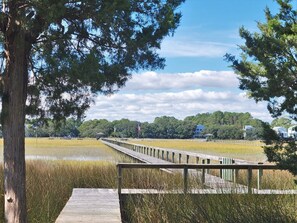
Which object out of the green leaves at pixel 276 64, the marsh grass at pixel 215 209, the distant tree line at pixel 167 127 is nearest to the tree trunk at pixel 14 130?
the marsh grass at pixel 215 209

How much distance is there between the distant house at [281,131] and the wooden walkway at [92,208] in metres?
2.27

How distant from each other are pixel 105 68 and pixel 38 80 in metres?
1.68

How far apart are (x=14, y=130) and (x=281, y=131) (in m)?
4.39

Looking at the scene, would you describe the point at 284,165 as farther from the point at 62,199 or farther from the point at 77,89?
the point at 62,199

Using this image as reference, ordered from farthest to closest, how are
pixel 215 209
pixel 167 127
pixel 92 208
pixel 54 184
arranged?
pixel 167 127 → pixel 54 184 → pixel 92 208 → pixel 215 209

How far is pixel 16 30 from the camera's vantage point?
24.9 feet

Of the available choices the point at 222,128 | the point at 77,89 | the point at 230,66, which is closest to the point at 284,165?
the point at 230,66

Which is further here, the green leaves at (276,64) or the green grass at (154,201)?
the green grass at (154,201)

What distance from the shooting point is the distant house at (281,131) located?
198 inches

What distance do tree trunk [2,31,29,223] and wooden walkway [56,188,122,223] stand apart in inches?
31.8

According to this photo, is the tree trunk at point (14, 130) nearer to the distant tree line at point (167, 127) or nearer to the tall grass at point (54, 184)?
the tall grass at point (54, 184)

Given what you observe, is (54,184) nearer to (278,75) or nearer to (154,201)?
(154,201)

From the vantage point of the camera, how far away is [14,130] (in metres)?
7.84

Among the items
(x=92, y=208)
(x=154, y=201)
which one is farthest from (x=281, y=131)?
(x=154, y=201)
